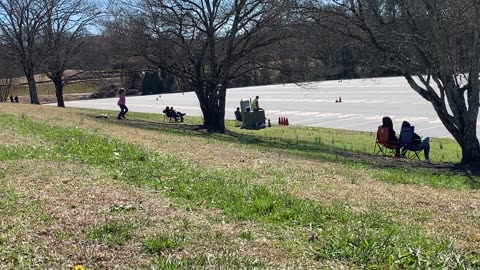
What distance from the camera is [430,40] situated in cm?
1523

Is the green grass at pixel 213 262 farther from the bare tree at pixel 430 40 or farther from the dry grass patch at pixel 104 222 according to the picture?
the bare tree at pixel 430 40

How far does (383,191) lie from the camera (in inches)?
307

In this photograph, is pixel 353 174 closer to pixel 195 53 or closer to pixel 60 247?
pixel 60 247

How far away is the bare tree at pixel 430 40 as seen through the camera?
14.9 meters

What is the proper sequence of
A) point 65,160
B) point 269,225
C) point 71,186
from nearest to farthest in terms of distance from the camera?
point 269,225
point 71,186
point 65,160

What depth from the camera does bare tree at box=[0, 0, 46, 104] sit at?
38000 millimetres

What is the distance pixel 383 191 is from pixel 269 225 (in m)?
3.02

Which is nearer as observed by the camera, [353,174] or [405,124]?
[353,174]

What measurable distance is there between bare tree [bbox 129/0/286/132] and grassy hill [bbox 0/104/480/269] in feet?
45.0

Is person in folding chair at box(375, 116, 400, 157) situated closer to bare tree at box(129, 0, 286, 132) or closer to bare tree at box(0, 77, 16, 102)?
bare tree at box(129, 0, 286, 132)

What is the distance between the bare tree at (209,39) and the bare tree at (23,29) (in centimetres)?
1757

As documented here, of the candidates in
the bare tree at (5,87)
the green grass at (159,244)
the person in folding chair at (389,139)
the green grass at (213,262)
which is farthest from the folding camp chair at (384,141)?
the bare tree at (5,87)

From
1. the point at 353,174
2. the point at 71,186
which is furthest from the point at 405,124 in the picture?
the point at 71,186

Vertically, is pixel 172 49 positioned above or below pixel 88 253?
above
